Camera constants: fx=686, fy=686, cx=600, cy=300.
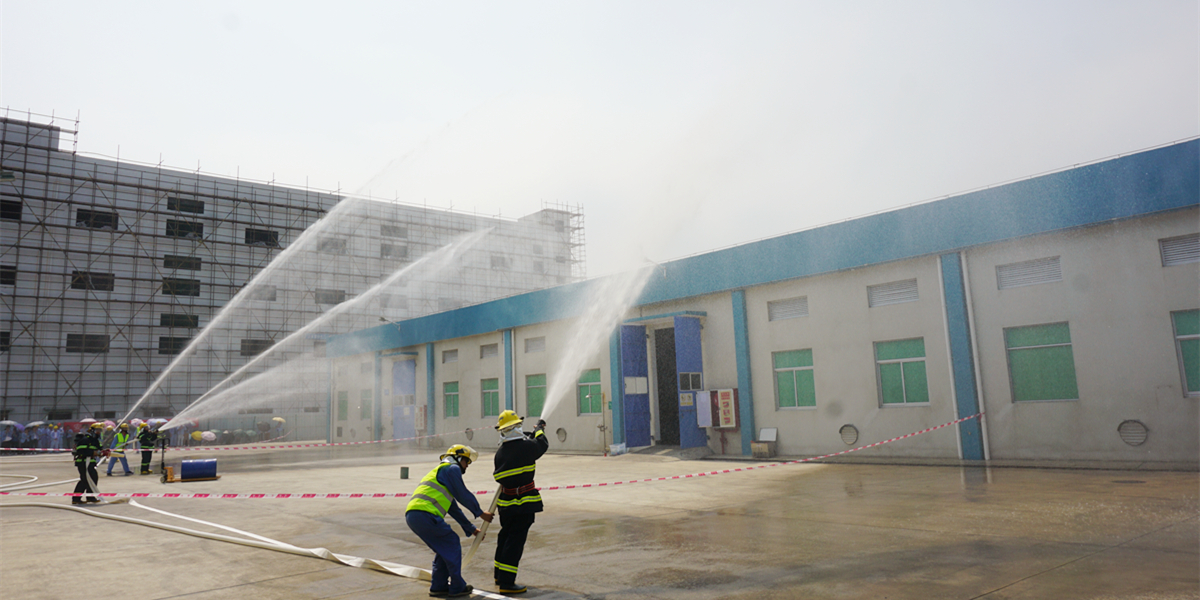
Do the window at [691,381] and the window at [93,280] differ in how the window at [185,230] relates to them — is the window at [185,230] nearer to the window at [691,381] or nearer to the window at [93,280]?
the window at [93,280]

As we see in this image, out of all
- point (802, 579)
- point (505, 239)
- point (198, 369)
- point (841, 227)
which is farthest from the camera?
point (505, 239)

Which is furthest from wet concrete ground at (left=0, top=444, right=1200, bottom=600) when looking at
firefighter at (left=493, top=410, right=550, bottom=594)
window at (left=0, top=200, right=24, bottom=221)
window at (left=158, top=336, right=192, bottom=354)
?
window at (left=0, top=200, right=24, bottom=221)

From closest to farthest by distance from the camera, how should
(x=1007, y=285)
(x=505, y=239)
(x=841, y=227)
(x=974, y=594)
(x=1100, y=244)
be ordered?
(x=974, y=594) < (x=1100, y=244) < (x=1007, y=285) < (x=841, y=227) < (x=505, y=239)

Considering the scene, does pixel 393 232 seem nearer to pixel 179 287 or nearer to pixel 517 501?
pixel 179 287

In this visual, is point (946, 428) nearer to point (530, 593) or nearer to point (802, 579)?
point (802, 579)

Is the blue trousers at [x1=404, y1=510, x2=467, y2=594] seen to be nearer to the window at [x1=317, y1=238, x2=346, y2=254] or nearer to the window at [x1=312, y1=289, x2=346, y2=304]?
the window at [x1=312, y1=289, x2=346, y2=304]

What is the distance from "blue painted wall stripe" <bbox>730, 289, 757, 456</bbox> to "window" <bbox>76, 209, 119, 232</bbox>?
48.7 m

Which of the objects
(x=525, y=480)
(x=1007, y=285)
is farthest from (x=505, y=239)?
(x=525, y=480)

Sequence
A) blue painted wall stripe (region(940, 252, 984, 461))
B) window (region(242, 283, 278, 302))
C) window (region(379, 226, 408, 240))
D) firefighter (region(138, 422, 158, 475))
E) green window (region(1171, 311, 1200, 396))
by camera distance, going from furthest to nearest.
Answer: window (region(379, 226, 408, 240))
window (region(242, 283, 278, 302))
firefighter (region(138, 422, 158, 475))
blue painted wall stripe (region(940, 252, 984, 461))
green window (region(1171, 311, 1200, 396))

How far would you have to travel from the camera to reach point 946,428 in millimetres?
18297

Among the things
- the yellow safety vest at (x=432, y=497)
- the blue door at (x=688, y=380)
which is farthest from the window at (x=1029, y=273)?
the yellow safety vest at (x=432, y=497)

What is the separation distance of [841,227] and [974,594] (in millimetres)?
15572

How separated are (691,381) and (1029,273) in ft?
35.2

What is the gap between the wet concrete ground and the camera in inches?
267
